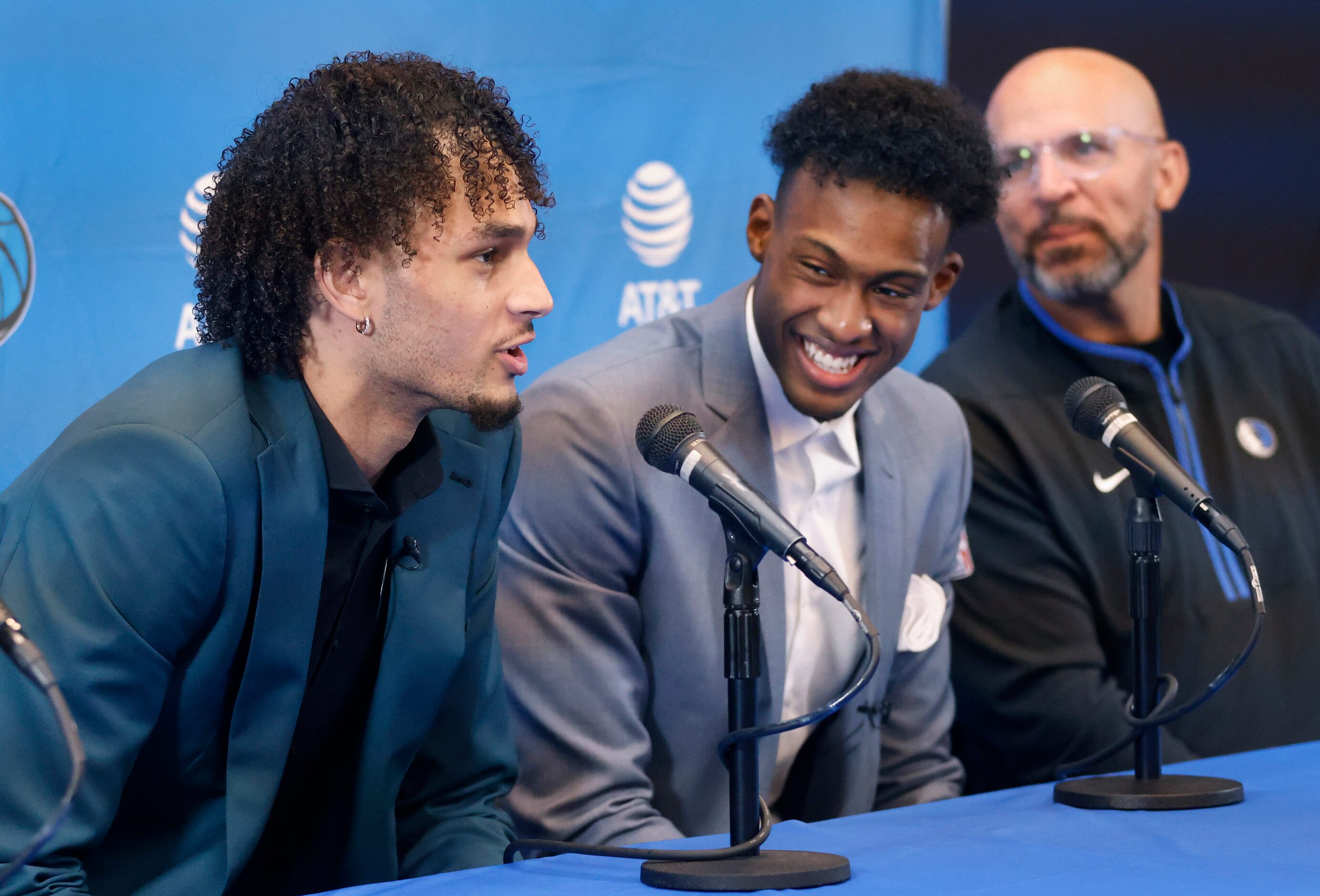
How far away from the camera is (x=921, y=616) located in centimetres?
270

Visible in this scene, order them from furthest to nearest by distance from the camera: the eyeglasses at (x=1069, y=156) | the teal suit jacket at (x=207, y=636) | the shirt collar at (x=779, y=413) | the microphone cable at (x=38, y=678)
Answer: the eyeglasses at (x=1069, y=156) → the shirt collar at (x=779, y=413) → the teal suit jacket at (x=207, y=636) → the microphone cable at (x=38, y=678)

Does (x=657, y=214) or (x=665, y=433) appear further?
(x=657, y=214)

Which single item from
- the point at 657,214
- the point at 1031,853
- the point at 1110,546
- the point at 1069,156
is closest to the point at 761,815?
the point at 1031,853

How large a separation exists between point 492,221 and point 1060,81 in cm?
215

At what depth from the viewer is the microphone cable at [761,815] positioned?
1492 millimetres

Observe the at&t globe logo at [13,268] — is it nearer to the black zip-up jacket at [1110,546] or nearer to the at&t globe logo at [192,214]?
the at&t globe logo at [192,214]

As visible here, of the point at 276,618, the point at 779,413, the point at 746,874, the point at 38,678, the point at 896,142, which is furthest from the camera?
the point at 779,413

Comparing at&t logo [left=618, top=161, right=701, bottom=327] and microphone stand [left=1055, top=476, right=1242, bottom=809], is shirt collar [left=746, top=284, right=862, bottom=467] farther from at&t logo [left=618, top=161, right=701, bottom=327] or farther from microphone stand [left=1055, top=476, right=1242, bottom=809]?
microphone stand [left=1055, top=476, right=1242, bottom=809]

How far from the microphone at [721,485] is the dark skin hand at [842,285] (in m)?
0.86

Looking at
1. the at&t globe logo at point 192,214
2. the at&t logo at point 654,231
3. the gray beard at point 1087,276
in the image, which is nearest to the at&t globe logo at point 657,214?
the at&t logo at point 654,231

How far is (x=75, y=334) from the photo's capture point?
7.92ft

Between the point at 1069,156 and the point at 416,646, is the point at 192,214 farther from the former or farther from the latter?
the point at 1069,156

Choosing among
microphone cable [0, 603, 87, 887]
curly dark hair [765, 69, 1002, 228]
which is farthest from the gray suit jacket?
microphone cable [0, 603, 87, 887]

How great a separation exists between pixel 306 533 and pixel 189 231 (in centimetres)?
98
